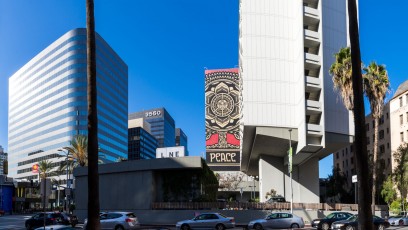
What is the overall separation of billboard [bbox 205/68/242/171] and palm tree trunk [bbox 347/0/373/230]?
145419 millimetres

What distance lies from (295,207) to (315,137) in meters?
7.92

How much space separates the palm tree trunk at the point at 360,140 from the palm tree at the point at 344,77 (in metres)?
29.2

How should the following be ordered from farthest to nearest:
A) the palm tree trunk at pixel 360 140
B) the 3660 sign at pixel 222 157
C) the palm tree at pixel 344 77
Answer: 1. the 3660 sign at pixel 222 157
2. the palm tree at pixel 344 77
3. the palm tree trunk at pixel 360 140

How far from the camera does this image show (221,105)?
6329 inches

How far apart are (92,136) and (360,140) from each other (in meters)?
8.37

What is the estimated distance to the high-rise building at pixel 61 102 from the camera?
144 meters

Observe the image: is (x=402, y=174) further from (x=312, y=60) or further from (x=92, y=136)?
(x=92, y=136)

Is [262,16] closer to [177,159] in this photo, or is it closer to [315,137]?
[315,137]

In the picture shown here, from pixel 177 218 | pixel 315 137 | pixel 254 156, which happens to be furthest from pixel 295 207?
pixel 254 156

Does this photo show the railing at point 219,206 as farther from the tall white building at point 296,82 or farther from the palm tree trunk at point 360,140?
the palm tree trunk at point 360,140

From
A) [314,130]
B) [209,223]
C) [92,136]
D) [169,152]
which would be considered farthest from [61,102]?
[92,136]

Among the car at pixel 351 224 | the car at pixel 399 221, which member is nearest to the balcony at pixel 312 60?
the car at pixel 399 221

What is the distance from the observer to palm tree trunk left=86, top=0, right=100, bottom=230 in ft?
47.2

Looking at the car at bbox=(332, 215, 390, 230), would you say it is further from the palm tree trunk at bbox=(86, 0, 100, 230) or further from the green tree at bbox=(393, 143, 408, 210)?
the green tree at bbox=(393, 143, 408, 210)
